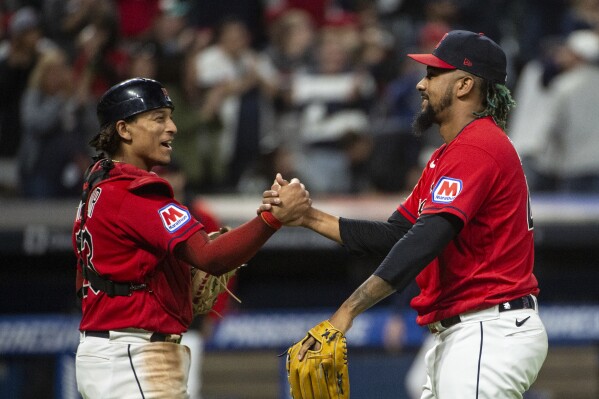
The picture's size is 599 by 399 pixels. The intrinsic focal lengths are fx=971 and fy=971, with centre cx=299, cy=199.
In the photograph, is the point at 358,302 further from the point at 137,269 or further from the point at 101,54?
the point at 101,54

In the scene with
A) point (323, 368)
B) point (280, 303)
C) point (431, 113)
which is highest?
point (431, 113)

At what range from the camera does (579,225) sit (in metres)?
7.56

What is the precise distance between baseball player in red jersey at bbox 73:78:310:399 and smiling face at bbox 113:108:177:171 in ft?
0.18

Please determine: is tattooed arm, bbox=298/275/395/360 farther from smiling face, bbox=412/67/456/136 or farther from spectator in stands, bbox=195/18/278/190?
spectator in stands, bbox=195/18/278/190

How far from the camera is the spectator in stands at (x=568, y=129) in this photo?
26.0 feet

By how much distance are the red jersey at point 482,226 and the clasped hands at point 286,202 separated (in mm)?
514

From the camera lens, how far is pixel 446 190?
11.4 feet

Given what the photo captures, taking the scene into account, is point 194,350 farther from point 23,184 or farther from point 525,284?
point 525,284

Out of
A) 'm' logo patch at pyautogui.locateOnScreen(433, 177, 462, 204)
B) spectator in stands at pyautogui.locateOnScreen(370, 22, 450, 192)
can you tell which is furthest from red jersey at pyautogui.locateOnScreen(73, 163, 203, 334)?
spectator in stands at pyautogui.locateOnScreen(370, 22, 450, 192)

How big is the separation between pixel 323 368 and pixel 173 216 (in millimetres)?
763

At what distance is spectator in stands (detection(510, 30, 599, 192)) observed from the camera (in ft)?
26.0

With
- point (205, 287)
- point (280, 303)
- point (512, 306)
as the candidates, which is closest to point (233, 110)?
point (280, 303)

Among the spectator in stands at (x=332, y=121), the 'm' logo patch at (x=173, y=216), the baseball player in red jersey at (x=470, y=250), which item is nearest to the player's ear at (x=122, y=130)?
the 'm' logo patch at (x=173, y=216)

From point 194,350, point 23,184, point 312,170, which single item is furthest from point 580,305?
point 23,184
